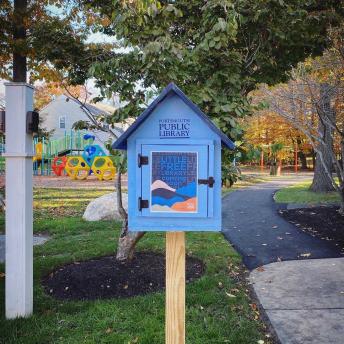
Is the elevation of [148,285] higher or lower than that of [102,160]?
lower

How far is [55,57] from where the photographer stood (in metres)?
5.10

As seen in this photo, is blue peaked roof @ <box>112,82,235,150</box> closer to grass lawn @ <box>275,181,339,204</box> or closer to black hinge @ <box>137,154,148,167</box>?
black hinge @ <box>137,154,148,167</box>

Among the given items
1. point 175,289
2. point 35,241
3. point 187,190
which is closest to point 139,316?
point 175,289

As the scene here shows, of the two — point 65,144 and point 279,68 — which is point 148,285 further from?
point 65,144

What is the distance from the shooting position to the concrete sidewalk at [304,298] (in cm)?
337

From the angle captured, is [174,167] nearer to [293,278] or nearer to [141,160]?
[141,160]

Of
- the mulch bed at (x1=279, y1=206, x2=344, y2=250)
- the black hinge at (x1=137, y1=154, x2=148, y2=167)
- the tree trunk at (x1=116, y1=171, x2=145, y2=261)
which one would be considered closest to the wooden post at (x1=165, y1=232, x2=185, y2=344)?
the black hinge at (x1=137, y1=154, x2=148, y2=167)

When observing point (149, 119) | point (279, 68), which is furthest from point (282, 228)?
point (149, 119)

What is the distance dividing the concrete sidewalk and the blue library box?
152 centimetres

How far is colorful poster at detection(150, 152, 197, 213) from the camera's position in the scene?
2414mm

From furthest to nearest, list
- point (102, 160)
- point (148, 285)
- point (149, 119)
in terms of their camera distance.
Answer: point (102, 160) → point (148, 285) → point (149, 119)

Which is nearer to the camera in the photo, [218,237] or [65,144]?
[218,237]

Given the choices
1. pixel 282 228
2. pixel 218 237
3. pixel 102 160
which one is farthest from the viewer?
pixel 102 160

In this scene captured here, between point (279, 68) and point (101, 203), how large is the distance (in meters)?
5.15
